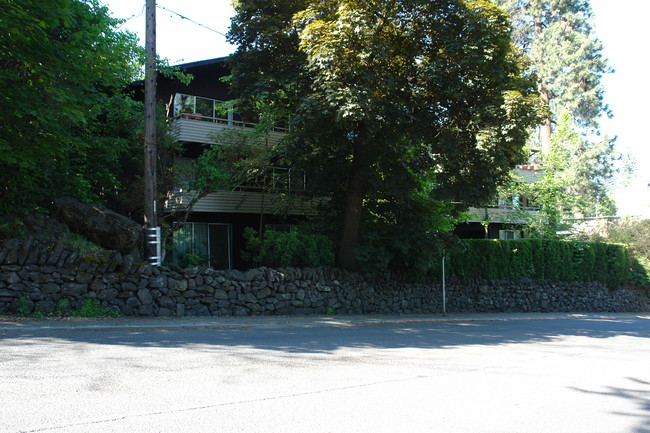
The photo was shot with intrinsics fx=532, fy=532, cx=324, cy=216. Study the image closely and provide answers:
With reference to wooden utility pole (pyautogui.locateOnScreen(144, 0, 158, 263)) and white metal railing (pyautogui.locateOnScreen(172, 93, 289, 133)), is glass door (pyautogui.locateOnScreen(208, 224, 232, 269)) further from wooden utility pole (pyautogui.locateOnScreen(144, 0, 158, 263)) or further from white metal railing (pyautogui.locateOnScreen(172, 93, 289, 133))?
wooden utility pole (pyautogui.locateOnScreen(144, 0, 158, 263))

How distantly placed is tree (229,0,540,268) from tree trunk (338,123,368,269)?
0.04 meters

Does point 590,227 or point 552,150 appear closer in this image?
point 552,150

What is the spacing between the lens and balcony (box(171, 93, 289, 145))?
20156 millimetres

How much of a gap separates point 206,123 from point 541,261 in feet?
56.6

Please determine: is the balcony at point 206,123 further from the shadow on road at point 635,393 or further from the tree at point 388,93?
the shadow on road at point 635,393

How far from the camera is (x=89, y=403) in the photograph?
5.48 metres

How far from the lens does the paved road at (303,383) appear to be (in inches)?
204

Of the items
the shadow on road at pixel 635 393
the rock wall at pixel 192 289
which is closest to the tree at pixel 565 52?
the rock wall at pixel 192 289

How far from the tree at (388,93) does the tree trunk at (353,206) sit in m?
0.04

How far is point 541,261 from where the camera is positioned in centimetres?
2622

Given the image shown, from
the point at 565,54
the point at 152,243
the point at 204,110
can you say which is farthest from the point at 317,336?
the point at 565,54

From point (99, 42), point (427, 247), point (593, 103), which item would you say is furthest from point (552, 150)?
point (99, 42)

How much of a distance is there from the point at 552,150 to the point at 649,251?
29.9 ft

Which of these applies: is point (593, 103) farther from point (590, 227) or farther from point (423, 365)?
point (423, 365)
